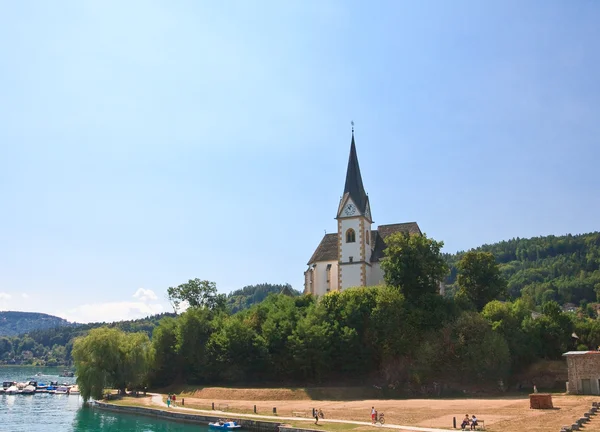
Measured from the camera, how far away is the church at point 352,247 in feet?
246

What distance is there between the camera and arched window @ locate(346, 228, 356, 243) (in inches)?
2982

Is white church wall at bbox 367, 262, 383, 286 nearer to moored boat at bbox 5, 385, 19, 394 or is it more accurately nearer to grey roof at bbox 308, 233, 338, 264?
grey roof at bbox 308, 233, 338, 264

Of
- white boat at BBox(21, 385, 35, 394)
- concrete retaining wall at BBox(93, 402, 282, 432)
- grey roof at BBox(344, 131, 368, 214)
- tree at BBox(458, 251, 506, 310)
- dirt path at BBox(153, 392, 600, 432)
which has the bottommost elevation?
white boat at BBox(21, 385, 35, 394)

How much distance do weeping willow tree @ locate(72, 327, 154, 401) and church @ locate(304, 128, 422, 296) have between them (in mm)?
25556

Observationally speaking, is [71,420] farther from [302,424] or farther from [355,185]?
[355,185]

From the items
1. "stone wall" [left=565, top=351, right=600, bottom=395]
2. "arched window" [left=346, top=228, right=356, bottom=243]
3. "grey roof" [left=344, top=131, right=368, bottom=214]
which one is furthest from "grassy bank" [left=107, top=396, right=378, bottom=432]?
"grey roof" [left=344, top=131, right=368, bottom=214]

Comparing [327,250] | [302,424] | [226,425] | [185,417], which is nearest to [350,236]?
[327,250]

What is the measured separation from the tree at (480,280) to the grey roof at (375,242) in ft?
30.8

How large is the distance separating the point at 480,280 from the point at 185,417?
1594 inches

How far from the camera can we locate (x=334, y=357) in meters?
63.5

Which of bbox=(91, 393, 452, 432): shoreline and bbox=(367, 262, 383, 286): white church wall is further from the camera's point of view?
bbox=(367, 262, 383, 286): white church wall

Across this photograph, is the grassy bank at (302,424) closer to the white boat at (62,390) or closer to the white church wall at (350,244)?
the white church wall at (350,244)

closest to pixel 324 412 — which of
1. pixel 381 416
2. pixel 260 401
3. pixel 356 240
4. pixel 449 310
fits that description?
pixel 381 416

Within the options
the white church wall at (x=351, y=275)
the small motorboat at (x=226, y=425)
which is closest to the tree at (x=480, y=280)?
the white church wall at (x=351, y=275)
